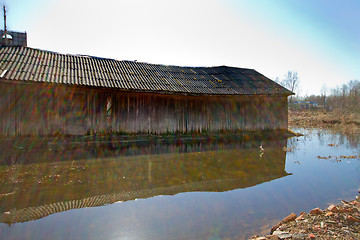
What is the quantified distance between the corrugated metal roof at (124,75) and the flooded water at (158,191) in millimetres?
3161

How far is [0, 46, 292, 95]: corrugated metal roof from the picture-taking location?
10804 mm

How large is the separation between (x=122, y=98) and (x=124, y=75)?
1.51m

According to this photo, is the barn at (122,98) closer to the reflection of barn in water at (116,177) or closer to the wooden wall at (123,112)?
the wooden wall at (123,112)

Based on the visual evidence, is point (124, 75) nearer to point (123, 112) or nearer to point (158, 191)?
point (123, 112)

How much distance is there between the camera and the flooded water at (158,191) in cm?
389

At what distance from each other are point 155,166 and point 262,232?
4.40 metres

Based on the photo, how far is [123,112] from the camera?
12.3 metres

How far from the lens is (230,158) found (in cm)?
912

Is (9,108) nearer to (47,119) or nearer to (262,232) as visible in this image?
(47,119)

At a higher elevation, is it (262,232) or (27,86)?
(27,86)

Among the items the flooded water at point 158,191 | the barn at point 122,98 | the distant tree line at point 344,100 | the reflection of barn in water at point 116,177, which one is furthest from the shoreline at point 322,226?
the distant tree line at point 344,100

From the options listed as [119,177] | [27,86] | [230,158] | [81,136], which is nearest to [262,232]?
[119,177]

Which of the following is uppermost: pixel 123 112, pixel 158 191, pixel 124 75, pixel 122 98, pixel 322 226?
pixel 124 75

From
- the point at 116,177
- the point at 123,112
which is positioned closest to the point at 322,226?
the point at 116,177
